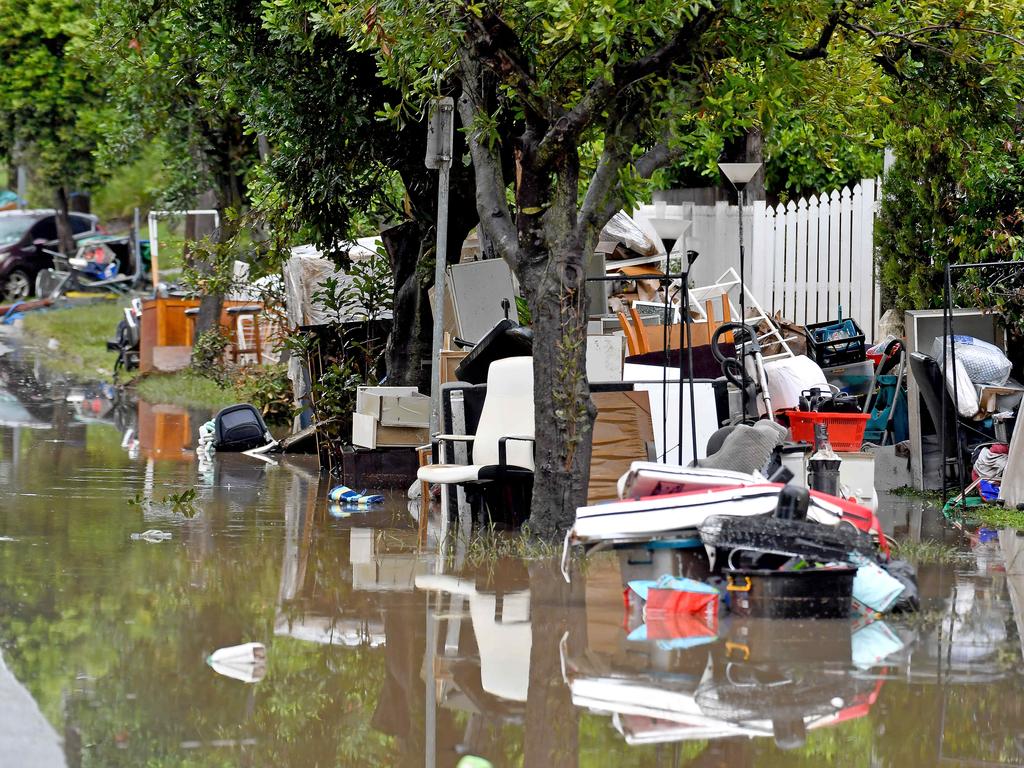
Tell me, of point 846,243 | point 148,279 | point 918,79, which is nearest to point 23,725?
point 918,79

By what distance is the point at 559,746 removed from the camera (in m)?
5.27

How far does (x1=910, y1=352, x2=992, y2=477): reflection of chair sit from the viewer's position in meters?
11.4

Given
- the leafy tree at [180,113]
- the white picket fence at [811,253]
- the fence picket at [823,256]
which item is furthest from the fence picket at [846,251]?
the leafy tree at [180,113]

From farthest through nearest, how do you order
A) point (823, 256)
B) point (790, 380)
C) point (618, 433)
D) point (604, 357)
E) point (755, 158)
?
1. point (755, 158)
2. point (823, 256)
3. point (790, 380)
4. point (604, 357)
5. point (618, 433)

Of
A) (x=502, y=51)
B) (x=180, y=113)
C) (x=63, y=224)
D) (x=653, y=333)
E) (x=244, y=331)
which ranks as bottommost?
(x=244, y=331)

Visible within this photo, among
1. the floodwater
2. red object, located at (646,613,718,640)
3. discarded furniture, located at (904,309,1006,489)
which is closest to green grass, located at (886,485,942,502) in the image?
discarded furniture, located at (904,309,1006,489)

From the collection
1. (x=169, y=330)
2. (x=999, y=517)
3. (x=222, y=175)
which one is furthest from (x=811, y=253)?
(x=169, y=330)

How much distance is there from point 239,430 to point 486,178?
7218 millimetres

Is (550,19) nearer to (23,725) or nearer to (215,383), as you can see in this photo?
(23,725)

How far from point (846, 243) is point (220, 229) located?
7580 mm

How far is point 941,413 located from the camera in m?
11.5

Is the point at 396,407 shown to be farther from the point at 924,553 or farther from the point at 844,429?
the point at 924,553

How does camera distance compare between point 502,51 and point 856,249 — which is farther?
point 856,249

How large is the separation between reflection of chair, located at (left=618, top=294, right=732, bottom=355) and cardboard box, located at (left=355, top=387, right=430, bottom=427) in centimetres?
191
